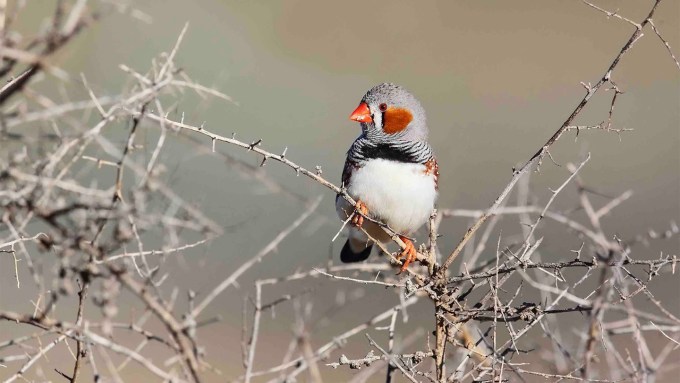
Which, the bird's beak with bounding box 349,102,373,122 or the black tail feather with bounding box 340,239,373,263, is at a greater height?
the bird's beak with bounding box 349,102,373,122

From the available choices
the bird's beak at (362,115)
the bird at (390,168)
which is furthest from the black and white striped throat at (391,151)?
the bird's beak at (362,115)

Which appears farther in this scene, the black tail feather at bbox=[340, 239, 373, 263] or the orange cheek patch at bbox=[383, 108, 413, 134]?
the black tail feather at bbox=[340, 239, 373, 263]

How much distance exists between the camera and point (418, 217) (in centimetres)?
490

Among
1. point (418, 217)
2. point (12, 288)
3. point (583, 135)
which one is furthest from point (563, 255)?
point (12, 288)

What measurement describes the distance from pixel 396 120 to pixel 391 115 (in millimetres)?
39

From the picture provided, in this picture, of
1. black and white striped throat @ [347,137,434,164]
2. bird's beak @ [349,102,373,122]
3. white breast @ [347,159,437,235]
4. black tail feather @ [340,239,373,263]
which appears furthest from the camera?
black tail feather @ [340,239,373,263]

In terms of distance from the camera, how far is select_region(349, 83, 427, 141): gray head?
16.5ft

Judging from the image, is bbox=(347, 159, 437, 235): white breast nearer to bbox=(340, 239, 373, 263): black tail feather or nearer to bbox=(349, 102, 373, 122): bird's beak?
bbox=(349, 102, 373, 122): bird's beak

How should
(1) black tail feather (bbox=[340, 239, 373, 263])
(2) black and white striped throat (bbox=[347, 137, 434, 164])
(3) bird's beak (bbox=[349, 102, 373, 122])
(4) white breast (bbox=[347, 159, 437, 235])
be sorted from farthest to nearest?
(1) black tail feather (bbox=[340, 239, 373, 263]), (3) bird's beak (bbox=[349, 102, 373, 122]), (2) black and white striped throat (bbox=[347, 137, 434, 164]), (4) white breast (bbox=[347, 159, 437, 235])

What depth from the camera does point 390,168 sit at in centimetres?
475

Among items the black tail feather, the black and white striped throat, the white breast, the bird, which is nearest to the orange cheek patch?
the bird

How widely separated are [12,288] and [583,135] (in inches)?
317

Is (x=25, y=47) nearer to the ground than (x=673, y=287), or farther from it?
nearer to the ground

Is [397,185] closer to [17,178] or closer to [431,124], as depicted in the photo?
[17,178]
